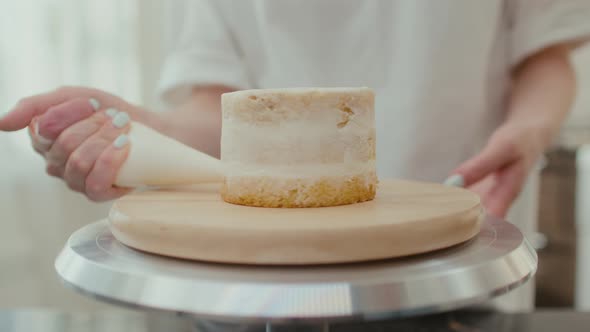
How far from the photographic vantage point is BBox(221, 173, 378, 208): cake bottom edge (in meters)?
0.50

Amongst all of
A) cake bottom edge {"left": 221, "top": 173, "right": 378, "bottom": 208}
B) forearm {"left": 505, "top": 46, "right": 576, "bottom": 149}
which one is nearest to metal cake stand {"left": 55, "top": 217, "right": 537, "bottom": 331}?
cake bottom edge {"left": 221, "top": 173, "right": 378, "bottom": 208}

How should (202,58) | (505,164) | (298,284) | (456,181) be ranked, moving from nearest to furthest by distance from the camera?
(298,284)
(456,181)
(505,164)
(202,58)

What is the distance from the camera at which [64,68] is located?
1.58m

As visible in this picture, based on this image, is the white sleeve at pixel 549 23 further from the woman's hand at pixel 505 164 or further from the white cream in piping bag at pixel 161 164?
the white cream in piping bag at pixel 161 164

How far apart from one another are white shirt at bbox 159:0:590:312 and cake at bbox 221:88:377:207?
0.57 m

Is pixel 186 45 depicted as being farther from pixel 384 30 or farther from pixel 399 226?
pixel 399 226

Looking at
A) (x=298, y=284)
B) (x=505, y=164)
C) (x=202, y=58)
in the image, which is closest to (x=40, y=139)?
(x=298, y=284)

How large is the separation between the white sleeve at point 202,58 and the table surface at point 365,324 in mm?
486

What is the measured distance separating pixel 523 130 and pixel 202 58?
0.63 metres

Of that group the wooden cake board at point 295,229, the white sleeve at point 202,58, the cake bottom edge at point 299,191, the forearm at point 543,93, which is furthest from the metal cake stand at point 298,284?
the white sleeve at point 202,58

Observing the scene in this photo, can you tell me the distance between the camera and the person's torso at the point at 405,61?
106 cm

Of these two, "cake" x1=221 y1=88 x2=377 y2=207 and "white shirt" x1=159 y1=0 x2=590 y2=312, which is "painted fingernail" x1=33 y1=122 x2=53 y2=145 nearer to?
"cake" x1=221 y1=88 x2=377 y2=207

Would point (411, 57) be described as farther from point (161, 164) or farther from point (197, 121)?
point (161, 164)

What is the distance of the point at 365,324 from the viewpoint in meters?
0.81
